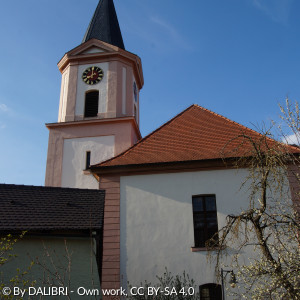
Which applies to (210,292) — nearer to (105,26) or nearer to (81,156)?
(81,156)

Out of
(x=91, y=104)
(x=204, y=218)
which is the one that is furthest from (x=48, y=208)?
(x=91, y=104)

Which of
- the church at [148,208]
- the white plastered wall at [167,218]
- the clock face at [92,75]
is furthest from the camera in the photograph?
the clock face at [92,75]

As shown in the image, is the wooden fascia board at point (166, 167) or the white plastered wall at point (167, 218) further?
the wooden fascia board at point (166, 167)

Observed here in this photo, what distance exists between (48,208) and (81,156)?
6.10 m

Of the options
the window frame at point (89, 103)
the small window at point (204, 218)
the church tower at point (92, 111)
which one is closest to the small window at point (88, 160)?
the church tower at point (92, 111)

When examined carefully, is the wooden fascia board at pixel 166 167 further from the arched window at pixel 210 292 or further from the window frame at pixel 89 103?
the window frame at pixel 89 103

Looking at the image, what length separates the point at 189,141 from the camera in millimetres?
14812

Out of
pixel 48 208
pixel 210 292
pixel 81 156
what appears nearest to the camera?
pixel 210 292

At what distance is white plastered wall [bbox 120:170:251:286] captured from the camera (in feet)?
39.5

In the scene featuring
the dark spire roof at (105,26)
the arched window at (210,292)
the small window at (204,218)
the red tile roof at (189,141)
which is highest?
the dark spire roof at (105,26)

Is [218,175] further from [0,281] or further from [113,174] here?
[0,281]

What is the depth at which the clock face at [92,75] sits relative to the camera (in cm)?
2031

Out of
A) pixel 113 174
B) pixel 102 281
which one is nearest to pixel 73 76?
pixel 113 174

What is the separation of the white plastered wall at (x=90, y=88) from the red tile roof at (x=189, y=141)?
4.56 metres
